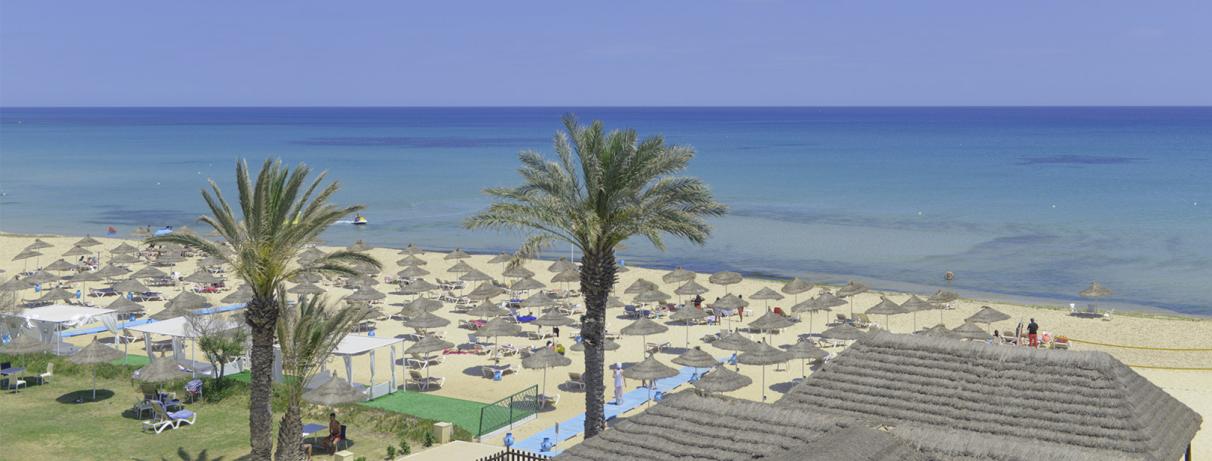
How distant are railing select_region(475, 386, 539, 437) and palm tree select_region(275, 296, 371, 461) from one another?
3.58m

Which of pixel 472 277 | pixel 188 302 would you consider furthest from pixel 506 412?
pixel 472 277

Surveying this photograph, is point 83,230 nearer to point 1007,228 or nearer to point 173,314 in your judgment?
point 173,314

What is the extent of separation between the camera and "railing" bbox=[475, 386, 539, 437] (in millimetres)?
21781

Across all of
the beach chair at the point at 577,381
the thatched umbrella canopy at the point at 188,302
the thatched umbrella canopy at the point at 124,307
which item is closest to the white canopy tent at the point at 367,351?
the beach chair at the point at 577,381

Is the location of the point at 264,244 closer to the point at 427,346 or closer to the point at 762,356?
the point at 427,346

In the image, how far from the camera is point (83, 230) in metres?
66.4

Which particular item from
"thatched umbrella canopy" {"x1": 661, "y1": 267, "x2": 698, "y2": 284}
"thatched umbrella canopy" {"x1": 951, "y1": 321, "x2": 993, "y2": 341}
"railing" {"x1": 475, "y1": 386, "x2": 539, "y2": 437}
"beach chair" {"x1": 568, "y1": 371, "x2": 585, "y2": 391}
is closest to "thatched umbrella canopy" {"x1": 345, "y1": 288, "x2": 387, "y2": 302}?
"thatched umbrella canopy" {"x1": 661, "y1": 267, "x2": 698, "y2": 284}

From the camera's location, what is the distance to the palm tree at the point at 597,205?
759 inches

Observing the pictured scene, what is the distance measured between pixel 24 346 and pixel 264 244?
1219 cm

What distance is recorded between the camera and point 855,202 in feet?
270

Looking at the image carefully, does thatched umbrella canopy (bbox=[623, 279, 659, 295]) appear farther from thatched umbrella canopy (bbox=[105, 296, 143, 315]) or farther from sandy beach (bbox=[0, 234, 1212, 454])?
thatched umbrella canopy (bbox=[105, 296, 143, 315])

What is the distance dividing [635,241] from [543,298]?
28.5m

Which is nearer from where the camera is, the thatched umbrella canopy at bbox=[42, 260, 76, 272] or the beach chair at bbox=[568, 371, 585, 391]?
the beach chair at bbox=[568, 371, 585, 391]

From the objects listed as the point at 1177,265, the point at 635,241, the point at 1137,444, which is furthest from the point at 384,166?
the point at 1137,444
